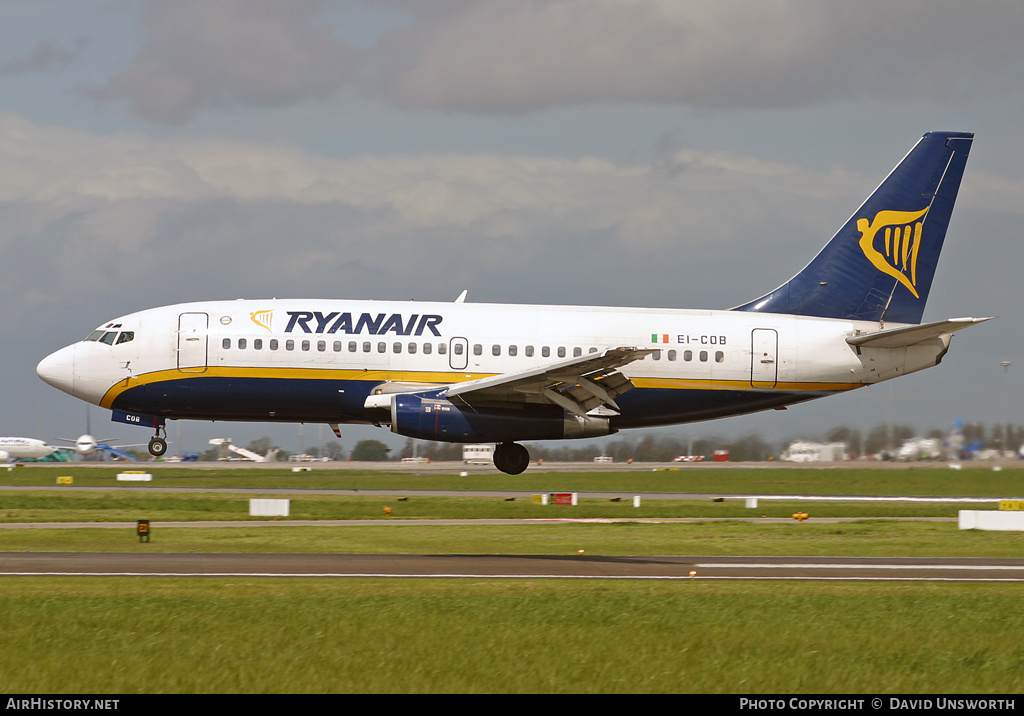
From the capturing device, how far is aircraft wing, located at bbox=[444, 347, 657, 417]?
31156 mm

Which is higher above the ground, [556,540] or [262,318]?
[262,318]

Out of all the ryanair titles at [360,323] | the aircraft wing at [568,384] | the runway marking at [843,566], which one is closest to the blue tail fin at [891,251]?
the aircraft wing at [568,384]

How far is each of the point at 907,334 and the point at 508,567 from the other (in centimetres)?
1483

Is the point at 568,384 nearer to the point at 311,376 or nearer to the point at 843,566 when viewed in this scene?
the point at 311,376

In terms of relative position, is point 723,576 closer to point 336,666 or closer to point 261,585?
point 261,585

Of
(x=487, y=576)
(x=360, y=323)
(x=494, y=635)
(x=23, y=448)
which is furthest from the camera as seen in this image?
(x=23, y=448)

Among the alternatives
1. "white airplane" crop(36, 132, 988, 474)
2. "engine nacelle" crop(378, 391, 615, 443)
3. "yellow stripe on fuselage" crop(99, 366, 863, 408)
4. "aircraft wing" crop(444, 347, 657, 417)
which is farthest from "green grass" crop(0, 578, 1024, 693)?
"yellow stripe on fuselage" crop(99, 366, 863, 408)

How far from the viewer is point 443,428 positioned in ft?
105

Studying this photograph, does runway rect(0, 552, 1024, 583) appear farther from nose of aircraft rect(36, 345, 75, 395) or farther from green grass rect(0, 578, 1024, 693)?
nose of aircraft rect(36, 345, 75, 395)

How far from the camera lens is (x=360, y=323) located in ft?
111

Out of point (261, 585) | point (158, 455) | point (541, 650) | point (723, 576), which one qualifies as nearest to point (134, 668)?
point (541, 650)

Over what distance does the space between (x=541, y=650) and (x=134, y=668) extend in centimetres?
561

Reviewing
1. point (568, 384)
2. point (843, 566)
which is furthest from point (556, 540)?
point (843, 566)

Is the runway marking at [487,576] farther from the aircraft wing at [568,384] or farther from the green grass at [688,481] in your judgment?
the green grass at [688,481]
